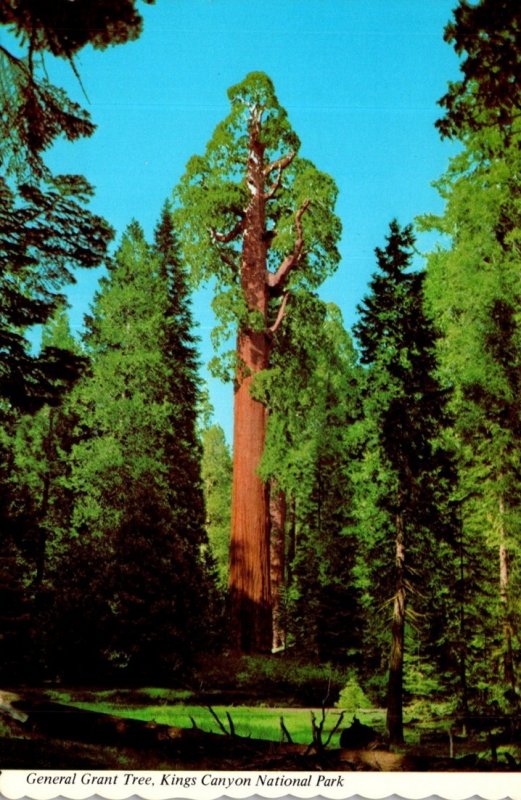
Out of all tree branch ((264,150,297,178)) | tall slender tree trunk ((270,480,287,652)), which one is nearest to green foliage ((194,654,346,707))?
tall slender tree trunk ((270,480,287,652))

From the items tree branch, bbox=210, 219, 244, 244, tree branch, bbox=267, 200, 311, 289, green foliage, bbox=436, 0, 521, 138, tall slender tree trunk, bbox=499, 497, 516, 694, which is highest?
green foliage, bbox=436, 0, 521, 138

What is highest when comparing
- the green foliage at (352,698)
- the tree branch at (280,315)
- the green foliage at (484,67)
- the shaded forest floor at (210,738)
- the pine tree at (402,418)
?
the green foliage at (484,67)

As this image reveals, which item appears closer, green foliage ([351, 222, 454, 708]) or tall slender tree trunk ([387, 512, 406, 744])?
tall slender tree trunk ([387, 512, 406, 744])

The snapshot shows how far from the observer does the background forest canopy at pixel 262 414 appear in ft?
18.1

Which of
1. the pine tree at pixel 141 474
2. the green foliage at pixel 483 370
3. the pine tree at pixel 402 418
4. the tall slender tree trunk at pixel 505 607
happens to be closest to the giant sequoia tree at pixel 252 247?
the pine tree at pixel 141 474

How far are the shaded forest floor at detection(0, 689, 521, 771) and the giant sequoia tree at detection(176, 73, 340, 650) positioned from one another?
3.07 ft

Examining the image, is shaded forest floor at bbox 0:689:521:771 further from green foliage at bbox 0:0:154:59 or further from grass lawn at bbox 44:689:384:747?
green foliage at bbox 0:0:154:59

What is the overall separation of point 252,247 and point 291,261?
0.42 metres

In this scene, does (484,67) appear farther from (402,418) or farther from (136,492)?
(136,492)

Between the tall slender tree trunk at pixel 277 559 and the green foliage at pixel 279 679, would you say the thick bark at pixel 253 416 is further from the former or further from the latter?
the green foliage at pixel 279 679

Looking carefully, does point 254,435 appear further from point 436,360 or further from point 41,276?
point 41,276

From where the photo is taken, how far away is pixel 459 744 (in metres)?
5.05

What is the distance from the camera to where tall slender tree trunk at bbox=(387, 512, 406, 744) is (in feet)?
17.4

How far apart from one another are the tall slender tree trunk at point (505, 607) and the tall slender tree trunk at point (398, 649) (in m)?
0.83
